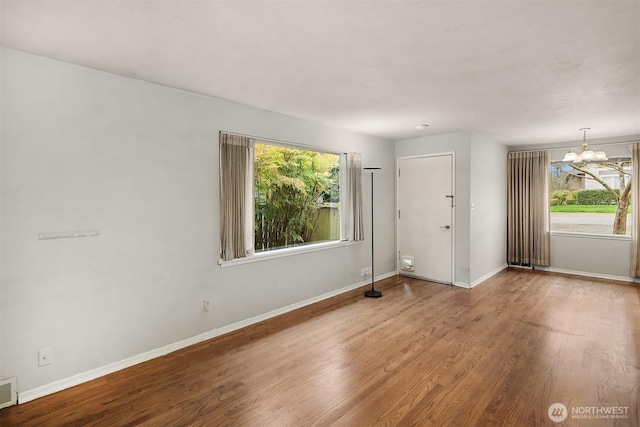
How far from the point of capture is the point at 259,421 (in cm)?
210

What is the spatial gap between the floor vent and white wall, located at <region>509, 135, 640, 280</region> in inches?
295

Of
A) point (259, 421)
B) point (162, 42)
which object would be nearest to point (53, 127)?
point (162, 42)

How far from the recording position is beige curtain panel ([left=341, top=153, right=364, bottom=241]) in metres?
4.87

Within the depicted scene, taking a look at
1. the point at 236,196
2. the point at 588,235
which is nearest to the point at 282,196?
the point at 236,196

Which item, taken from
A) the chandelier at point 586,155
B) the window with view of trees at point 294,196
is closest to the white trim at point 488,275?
the chandelier at point 586,155

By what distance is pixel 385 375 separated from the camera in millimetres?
2641

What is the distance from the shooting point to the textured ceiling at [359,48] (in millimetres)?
1792

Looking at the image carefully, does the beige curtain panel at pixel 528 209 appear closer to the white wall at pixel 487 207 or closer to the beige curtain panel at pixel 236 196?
the white wall at pixel 487 207

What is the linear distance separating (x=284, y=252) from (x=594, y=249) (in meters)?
5.43

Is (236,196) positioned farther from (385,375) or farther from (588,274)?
(588,274)

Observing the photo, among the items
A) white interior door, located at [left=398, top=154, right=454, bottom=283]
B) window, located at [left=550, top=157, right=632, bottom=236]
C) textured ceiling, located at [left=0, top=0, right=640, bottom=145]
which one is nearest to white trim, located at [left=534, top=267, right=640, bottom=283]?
window, located at [left=550, top=157, right=632, bottom=236]

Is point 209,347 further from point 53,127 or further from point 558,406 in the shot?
point 558,406

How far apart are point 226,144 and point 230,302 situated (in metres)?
1.64

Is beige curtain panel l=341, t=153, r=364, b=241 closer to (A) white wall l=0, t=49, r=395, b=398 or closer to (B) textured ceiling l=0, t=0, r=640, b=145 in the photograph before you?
(B) textured ceiling l=0, t=0, r=640, b=145
